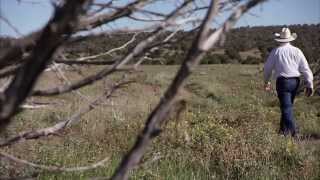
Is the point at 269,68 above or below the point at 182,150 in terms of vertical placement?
below

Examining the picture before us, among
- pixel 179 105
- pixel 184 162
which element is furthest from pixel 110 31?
pixel 184 162

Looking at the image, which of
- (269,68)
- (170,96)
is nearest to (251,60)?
(269,68)

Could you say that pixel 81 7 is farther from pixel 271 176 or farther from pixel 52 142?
pixel 52 142

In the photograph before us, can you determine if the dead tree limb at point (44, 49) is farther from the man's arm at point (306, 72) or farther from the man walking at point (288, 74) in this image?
the man's arm at point (306, 72)

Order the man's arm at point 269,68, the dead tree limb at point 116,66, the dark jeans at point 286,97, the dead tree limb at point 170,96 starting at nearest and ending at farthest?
1. the dead tree limb at point 170,96
2. the dead tree limb at point 116,66
3. the dark jeans at point 286,97
4. the man's arm at point 269,68

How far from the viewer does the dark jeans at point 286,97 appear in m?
8.53

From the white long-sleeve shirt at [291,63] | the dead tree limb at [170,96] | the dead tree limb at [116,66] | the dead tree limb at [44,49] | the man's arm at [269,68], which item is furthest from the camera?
the man's arm at [269,68]

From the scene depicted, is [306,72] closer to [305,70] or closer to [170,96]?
[305,70]

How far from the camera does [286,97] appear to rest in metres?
8.81

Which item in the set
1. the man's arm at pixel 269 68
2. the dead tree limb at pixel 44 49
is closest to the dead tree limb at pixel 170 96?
the dead tree limb at pixel 44 49

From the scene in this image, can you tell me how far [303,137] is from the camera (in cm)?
840

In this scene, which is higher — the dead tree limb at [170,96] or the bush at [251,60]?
the dead tree limb at [170,96]

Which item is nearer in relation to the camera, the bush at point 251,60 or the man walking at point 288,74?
the man walking at point 288,74

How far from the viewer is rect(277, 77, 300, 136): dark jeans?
8531 mm
